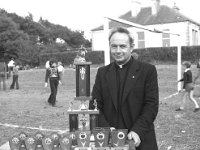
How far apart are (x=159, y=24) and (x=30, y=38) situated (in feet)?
99.7

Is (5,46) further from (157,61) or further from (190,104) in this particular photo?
(190,104)

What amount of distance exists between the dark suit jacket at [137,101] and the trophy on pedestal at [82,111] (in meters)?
0.34

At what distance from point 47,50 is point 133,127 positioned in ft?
163

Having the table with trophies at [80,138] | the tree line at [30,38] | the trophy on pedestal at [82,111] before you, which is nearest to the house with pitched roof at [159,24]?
the tree line at [30,38]

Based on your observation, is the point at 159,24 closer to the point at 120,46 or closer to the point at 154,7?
the point at 154,7

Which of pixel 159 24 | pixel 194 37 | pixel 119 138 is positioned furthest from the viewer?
pixel 194 37

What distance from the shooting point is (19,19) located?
196 feet

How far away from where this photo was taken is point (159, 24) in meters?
33.9

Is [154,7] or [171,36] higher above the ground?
[154,7]

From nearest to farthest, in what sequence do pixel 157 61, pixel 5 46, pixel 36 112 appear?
pixel 36 112, pixel 157 61, pixel 5 46

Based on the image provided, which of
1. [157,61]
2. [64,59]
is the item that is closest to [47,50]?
[64,59]

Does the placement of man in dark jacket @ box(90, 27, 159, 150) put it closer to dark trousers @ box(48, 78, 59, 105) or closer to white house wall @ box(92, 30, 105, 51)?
dark trousers @ box(48, 78, 59, 105)

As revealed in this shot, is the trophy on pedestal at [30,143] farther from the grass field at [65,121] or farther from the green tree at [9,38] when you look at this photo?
the green tree at [9,38]

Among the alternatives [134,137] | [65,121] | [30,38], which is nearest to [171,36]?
[65,121]
